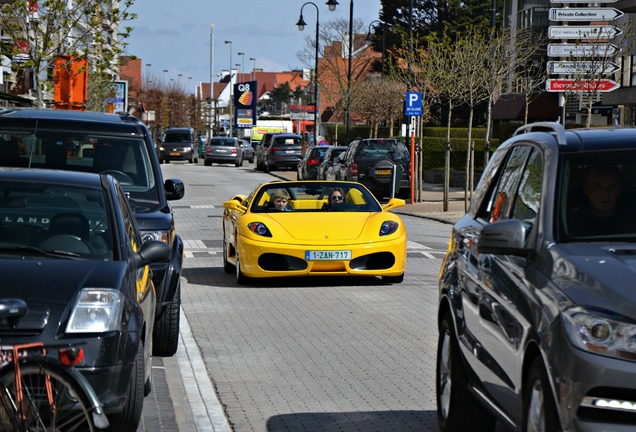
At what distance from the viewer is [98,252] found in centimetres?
735

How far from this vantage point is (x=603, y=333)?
4852mm

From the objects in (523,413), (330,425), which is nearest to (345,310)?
(330,425)

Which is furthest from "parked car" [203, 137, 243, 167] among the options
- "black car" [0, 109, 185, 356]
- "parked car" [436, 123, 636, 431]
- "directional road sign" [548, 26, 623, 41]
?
"parked car" [436, 123, 636, 431]

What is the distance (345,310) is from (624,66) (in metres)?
39.9

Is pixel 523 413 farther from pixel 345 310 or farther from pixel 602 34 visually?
pixel 602 34

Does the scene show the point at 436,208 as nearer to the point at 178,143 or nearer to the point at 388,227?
the point at 388,227

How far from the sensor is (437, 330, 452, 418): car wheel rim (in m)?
7.28

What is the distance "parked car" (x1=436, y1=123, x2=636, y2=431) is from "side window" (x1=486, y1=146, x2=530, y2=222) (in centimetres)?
1

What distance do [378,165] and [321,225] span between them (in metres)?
22.5

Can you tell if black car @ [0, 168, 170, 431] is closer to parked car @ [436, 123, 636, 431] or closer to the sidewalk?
parked car @ [436, 123, 636, 431]

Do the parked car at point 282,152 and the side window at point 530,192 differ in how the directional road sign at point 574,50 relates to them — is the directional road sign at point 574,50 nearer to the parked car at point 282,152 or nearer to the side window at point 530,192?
the side window at point 530,192

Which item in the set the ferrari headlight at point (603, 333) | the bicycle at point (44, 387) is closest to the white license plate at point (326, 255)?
the bicycle at point (44, 387)

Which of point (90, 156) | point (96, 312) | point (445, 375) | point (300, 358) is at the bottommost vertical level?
point (300, 358)

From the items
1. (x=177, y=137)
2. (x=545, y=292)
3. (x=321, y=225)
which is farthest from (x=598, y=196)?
(x=177, y=137)
